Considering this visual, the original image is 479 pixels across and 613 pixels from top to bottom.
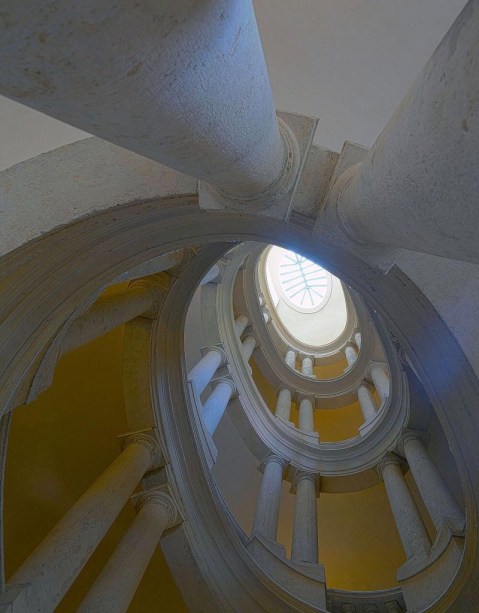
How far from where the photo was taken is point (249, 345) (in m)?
12.0

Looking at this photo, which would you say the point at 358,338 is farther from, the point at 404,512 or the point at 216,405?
the point at 404,512

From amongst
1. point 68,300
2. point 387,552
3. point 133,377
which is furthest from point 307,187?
point 387,552

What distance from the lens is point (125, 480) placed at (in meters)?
5.04

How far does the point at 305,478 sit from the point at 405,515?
2.62 meters

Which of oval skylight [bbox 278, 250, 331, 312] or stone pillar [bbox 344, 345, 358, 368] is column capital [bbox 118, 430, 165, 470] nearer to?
stone pillar [bbox 344, 345, 358, 368]

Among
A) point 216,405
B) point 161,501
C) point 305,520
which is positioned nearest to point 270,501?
point 305,520

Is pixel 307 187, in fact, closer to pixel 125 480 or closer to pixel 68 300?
pixel 68 300

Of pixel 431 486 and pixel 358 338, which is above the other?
pixel 358 338

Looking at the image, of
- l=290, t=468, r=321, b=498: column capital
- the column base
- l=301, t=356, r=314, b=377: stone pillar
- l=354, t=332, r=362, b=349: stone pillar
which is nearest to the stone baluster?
l=354, t=332, r=362, b=349: stone pillar

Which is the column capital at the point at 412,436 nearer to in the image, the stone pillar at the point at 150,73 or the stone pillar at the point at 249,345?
the stone pillar at the point at 249,345

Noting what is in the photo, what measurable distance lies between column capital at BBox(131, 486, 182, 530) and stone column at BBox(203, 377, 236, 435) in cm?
193

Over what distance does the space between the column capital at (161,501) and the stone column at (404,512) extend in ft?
10.8

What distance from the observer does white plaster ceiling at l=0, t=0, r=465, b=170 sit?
8.91ft

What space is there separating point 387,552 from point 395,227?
1182 cm
